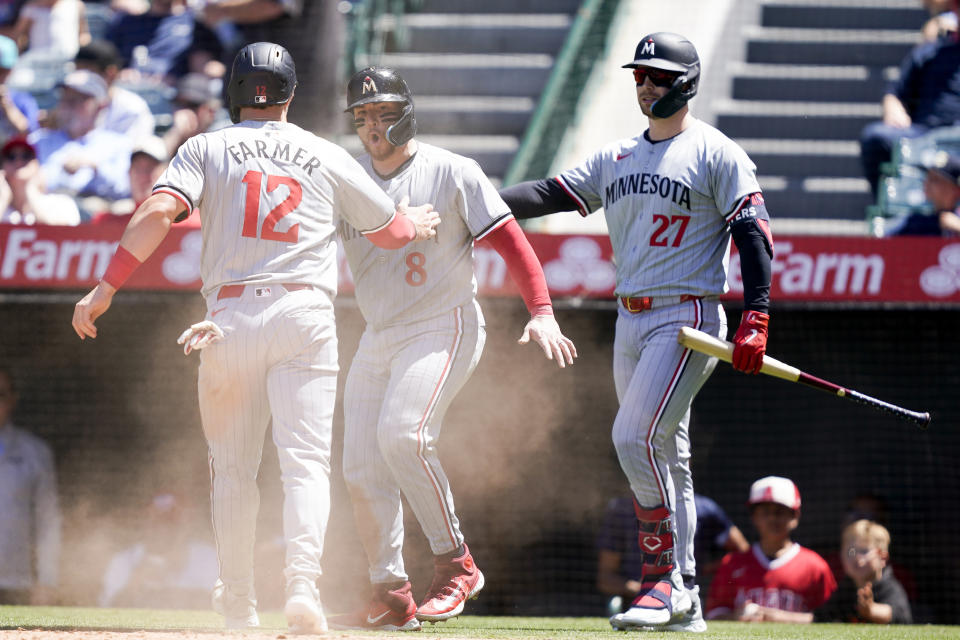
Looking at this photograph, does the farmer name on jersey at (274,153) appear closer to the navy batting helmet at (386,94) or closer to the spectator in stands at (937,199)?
the navy batting helmet at (386,94)

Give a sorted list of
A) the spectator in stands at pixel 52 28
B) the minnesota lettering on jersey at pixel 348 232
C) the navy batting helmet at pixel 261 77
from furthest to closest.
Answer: the spectator in stands at pixel 52 28
the minnesota lettering on jersey at pixel 348 232
the navy batting helmet at pixel 261 77

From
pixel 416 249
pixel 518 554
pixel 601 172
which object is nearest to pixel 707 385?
pixel 518 554

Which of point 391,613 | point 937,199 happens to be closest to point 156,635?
point 391,613

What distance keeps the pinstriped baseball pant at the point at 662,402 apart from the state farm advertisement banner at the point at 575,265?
157 centimetres

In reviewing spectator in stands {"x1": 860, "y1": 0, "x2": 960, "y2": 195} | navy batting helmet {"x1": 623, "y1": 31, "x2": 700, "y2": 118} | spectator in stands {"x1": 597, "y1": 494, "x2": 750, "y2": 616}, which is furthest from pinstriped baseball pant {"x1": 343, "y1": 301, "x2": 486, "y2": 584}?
spectator in stands {"x1": 860, "y1": 0, "x2": 960, "y2": 195}

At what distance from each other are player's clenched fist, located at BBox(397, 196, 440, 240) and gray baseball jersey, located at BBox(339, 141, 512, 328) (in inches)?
5.2

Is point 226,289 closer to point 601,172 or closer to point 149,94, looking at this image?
point 601,172

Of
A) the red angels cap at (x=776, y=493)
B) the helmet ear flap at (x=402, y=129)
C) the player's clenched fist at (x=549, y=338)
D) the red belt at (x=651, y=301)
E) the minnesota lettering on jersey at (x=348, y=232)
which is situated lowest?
the red angels cap at (x=776, y=493)

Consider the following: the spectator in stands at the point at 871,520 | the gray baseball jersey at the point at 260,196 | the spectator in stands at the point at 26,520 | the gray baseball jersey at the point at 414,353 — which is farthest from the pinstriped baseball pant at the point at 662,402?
the spectator in stands at the point at 26,520

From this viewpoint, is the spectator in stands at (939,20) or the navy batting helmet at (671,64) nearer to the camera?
the navy batting helmet at (671,64)

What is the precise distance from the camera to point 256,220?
377 cm

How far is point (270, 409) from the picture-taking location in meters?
3.88

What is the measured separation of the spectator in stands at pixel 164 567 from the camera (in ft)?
21.6

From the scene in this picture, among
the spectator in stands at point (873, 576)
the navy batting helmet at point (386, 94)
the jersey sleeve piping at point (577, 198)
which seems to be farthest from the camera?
the spectator in stands at point (873, 576)
